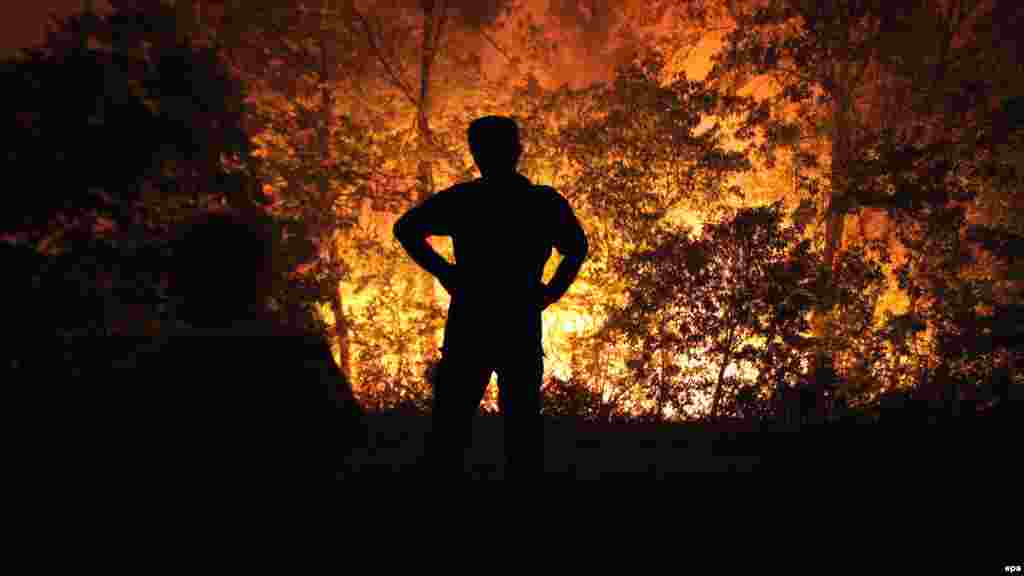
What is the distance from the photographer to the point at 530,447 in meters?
2.60

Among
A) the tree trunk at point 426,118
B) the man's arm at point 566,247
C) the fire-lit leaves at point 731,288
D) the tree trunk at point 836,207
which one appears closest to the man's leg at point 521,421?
the man's arm at point 566,247

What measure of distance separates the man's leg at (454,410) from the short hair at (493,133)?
1.04m

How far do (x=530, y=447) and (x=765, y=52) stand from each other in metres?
14.6

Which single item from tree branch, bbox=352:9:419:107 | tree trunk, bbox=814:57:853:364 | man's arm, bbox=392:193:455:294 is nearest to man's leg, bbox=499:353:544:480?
man's arm, bbox=392:193:455:294

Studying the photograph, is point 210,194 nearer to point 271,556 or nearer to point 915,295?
point 271,556

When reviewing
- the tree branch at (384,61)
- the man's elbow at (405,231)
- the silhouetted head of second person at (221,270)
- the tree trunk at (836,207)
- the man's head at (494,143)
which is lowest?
the man's elbow at (405,231)

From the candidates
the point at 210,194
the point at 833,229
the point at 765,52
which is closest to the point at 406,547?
the point at 210,194

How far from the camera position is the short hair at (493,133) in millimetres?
2477

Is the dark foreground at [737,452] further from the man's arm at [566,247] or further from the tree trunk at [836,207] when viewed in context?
the tree trunk at [836,207]

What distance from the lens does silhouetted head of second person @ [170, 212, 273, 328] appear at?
9211 millimetres

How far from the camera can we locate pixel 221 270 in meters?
9.80

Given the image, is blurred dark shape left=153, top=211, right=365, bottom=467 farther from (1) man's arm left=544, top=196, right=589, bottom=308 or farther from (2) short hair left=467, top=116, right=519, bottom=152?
(2) short hair left=467, top=116, right=519, bottom=152

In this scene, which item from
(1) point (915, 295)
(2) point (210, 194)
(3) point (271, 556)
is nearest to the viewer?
(3) point (271, 556)

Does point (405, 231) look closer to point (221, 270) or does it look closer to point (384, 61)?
point (221, 270)
